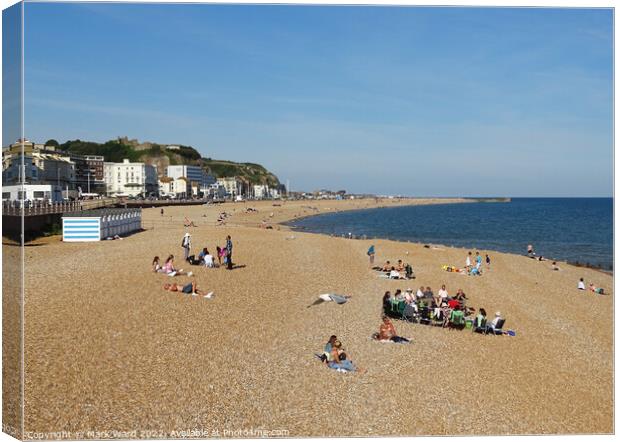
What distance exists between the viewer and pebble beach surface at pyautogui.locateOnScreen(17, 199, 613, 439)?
6.22 meters

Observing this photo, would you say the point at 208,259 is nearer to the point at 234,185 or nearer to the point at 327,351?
the point at 327,351

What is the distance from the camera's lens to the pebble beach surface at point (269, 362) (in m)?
6.22

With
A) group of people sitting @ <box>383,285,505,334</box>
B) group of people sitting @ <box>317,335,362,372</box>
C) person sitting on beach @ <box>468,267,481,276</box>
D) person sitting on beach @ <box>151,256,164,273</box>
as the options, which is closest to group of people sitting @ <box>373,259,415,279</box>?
person sitting on beach @ <box>468,267,481,276</box>

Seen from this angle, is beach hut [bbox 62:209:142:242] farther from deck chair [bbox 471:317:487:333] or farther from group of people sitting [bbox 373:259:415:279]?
deck chair [bbox 471:317:487:333]

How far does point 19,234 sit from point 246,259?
10.6 metres

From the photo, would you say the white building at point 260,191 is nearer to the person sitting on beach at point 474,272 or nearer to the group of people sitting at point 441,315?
the person sitting on beach at point 474,272

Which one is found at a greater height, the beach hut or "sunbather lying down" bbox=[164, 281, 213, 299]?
the beach hut

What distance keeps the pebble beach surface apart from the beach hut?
2.14ft

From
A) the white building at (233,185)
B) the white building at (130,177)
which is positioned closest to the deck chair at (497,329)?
the white building at (130,177)

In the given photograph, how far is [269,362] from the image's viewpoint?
7.87 m

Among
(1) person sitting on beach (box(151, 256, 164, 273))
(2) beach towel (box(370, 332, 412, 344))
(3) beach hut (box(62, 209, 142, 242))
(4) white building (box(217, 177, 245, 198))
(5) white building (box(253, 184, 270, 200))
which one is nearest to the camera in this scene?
(2) beach towel (box(370, 332, 412, 344))

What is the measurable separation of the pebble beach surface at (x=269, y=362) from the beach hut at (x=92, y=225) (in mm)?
652

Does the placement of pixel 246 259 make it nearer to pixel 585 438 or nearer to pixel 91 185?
pixel 91 185

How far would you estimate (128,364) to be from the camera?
7.14 meters
